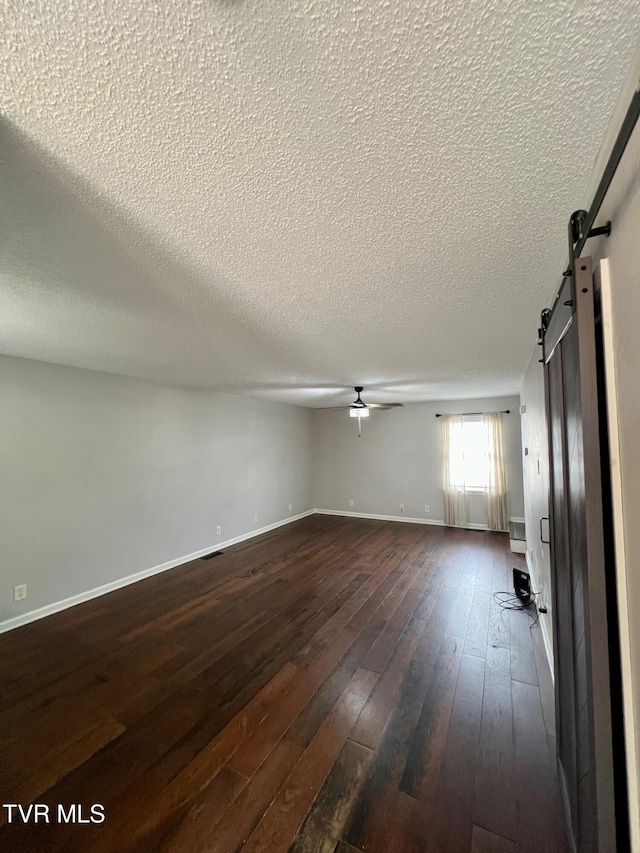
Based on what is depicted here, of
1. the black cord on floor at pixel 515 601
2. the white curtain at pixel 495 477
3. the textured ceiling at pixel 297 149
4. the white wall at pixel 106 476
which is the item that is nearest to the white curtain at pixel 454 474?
the white curtain at pixel 495 477

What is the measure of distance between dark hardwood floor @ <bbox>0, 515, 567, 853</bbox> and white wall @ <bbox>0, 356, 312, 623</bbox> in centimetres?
54

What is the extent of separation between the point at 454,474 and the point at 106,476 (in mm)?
5628

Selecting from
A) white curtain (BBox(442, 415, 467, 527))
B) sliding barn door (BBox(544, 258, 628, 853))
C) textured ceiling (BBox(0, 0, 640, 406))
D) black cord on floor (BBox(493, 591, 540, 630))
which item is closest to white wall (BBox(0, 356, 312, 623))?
textured ceiling (BBox(0, 0, 640, 406))

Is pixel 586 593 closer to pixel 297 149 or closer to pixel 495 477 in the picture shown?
pixel 297 149

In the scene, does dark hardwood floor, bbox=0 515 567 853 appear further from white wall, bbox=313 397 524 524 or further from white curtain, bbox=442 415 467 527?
white wall, bbox=313 397 524 524

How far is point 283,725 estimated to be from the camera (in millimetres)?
1789

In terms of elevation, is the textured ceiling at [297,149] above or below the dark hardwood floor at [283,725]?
above

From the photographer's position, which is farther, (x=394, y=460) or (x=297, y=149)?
(x=394, y=460)

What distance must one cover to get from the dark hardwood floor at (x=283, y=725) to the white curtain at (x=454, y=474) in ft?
9.25

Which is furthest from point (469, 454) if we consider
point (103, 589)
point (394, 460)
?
point (103, 589)

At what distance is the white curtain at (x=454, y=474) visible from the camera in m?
6.00

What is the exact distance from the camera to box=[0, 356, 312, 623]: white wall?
116 inches

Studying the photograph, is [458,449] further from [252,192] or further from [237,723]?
[252,192]

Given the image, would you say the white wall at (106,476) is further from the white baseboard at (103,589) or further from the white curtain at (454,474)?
the white curtain at (454,474)
